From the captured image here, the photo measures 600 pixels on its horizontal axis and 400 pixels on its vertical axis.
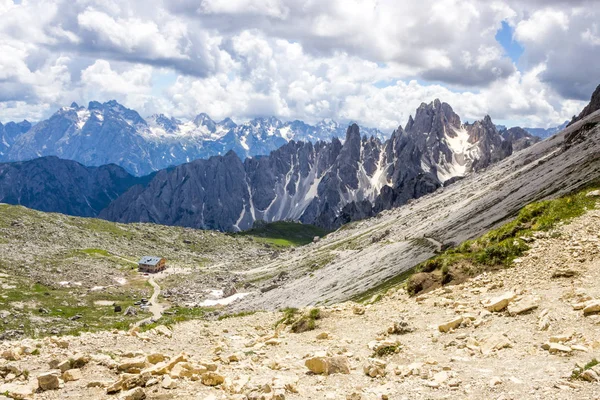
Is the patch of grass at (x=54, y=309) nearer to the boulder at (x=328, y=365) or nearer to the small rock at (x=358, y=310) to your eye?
the small rock at (x=358, y=310)

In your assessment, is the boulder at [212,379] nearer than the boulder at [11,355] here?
Yes

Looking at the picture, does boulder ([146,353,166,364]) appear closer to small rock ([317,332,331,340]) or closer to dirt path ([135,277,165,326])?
small rock ([317,332,331,340])

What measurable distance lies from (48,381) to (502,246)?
26.6m

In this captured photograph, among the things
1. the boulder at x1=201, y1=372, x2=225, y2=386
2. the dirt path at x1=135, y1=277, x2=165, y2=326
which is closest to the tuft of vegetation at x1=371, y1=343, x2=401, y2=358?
the boulder at x1=201, y1=372, x2=225, y2=386

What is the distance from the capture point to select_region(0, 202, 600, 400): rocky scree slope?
15.6 metres

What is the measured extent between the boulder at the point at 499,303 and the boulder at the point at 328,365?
8.84m

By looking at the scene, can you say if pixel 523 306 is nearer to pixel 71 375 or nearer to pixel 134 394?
pixel 134 394

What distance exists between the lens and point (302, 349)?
2344 centimetres

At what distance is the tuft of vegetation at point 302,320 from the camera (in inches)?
1117

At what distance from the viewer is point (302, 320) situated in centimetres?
2933

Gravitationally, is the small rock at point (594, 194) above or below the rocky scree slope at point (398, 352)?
above

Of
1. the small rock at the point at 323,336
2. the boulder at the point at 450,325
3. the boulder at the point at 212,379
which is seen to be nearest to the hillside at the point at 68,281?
the small rock at the point at 323,336

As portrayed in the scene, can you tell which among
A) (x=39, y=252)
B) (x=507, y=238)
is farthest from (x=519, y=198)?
(x=39, y=252)

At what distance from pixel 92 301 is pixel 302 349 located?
11166 centimetres
